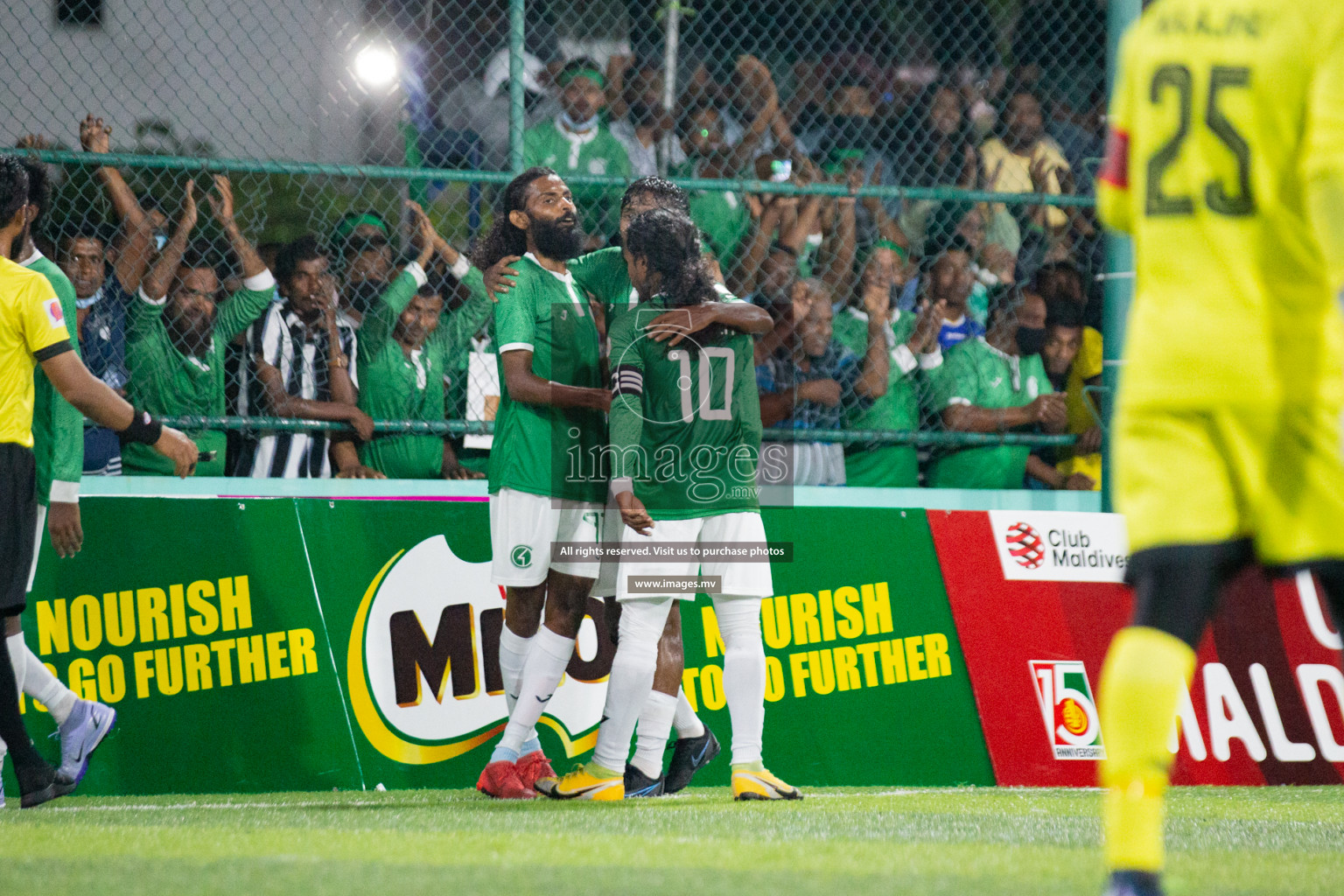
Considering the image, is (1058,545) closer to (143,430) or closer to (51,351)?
(143,430)

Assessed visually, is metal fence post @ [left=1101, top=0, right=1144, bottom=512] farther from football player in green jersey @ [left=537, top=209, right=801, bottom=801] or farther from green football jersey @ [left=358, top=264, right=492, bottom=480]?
green football jersey @ [left=358, top=264, right=492, bottom=480]

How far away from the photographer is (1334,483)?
296 centimetres

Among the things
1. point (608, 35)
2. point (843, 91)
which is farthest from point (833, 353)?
point (608, 35)

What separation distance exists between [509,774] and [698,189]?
2.81 meters

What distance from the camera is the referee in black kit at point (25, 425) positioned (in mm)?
5273

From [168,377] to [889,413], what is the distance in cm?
343

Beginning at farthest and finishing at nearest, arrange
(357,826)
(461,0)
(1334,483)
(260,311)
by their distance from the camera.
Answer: (461,0), (260,311), (357,826), (1334,483)

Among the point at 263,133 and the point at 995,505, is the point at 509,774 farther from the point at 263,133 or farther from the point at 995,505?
the point at 263,133

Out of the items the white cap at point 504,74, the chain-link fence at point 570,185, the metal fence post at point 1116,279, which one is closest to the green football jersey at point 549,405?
the chain-link fence at point 570,185

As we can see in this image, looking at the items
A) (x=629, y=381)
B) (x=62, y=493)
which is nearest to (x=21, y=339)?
(x=62, y=493)

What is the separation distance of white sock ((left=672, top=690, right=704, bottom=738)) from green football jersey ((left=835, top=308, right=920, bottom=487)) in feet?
6.67

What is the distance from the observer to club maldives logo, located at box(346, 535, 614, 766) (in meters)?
6.26

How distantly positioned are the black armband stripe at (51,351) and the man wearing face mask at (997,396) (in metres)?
4.24

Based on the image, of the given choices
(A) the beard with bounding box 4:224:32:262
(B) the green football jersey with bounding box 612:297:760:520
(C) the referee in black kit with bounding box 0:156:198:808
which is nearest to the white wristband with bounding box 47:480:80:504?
(C) the referee in black kit with bounding box 0:156:198:808
